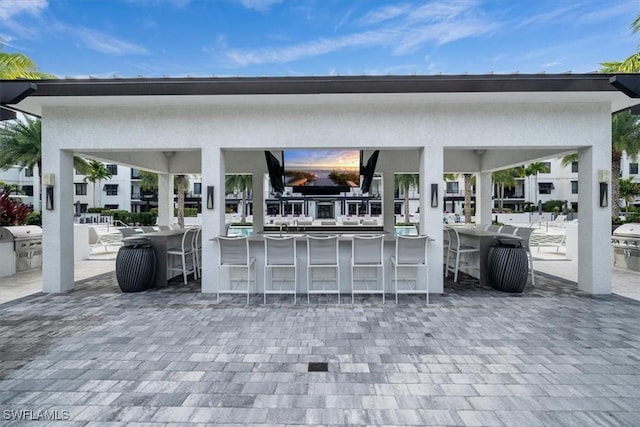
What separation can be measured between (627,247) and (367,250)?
7901 mm

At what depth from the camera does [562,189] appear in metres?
43.9

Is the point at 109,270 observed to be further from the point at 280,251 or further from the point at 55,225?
the point at 280,251

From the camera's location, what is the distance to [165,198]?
1153 cm

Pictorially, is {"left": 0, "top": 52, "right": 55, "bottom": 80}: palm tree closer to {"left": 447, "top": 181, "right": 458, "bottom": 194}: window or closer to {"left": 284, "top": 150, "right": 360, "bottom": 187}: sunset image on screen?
{"left": 284, "top": 150, "right": 360, "bottom": 187}: sunset image on screen

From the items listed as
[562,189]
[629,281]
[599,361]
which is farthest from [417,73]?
[562,189]

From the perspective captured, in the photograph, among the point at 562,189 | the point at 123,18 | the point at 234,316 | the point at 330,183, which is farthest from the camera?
the point at 562,189

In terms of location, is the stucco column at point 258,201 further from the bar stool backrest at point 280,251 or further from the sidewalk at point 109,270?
the bar stool backrest at point 280,251

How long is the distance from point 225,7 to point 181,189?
10646mm

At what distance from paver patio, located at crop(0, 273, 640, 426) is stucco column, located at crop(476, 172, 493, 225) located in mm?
5857

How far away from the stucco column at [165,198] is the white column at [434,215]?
909 centimetres

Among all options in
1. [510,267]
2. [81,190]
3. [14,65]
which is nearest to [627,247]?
[510,267]

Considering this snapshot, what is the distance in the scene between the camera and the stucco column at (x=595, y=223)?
589cm

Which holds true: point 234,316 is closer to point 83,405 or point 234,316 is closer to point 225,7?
point 83,405

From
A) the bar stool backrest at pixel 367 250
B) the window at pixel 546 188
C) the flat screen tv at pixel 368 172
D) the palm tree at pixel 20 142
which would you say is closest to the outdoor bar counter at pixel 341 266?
the bar stool backrest at pixel 367 250
